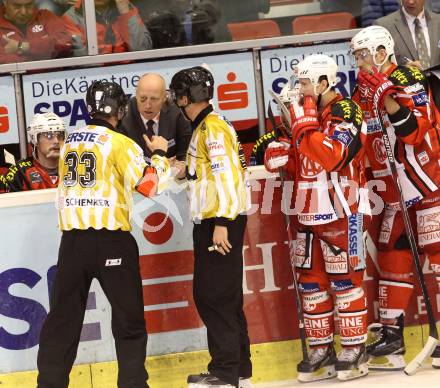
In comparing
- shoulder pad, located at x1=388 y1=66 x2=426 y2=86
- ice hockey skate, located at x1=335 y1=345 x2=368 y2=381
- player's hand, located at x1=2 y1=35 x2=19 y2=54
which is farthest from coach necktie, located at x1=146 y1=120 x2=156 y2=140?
ice hockey skate, located at x1=335 y1=345 x2=368 y2=381

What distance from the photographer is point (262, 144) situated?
20.6ft

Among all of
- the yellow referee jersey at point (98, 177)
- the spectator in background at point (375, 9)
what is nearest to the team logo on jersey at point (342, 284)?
the yellow referee jersey at point (98, 177)

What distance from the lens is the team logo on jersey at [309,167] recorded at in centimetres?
528

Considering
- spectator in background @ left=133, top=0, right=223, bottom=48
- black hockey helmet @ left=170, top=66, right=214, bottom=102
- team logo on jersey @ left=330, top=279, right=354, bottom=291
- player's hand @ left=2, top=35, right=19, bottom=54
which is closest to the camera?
black hockey helmet @ left=170, top=66, right=214, bottom=102

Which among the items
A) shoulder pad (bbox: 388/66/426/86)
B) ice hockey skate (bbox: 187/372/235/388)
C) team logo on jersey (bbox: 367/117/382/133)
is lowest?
ice hockey skate (bbox: 187/372/235/388)

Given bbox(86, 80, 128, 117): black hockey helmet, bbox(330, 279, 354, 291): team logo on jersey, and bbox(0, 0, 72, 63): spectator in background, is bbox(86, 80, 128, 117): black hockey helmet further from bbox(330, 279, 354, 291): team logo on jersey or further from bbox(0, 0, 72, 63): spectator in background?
bbox(0, 0, 72, 63): spectator in background

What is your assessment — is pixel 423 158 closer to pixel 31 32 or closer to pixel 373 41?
pixel 373 41

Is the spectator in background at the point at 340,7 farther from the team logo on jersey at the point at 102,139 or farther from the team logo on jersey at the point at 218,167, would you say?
the team logo on jersey at the point at 102,139

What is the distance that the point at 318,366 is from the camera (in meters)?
5.42

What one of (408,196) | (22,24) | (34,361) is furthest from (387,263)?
(22,24)

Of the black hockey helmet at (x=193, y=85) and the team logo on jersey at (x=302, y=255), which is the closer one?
the black hockey helmet at (x=193, y=85)

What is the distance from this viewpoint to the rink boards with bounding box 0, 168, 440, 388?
5344 mm

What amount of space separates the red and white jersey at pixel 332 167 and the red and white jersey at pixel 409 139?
0.75 ft

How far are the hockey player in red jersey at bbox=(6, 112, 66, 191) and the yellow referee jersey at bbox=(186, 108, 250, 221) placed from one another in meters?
1.07
